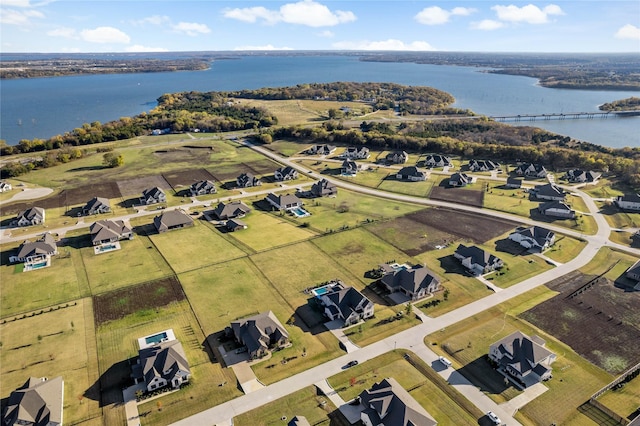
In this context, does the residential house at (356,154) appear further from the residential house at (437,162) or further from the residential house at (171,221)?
the residential house at (171,221)

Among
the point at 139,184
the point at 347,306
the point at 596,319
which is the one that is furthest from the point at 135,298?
the point at 596,319

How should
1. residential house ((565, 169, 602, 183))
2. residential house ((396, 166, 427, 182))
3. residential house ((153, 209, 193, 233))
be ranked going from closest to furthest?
residential house ((153, 209, 193, 233)) → residential house ((565, 169, 602, 183)) → residential house ((396, 166, 427, 182))

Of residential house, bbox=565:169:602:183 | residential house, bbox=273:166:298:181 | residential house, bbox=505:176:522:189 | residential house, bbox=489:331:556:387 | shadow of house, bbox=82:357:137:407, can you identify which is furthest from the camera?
residential house, bbox=273:166:298:181

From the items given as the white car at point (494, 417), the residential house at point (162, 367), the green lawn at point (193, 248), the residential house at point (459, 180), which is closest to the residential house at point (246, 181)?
the green lawn at point (193, 248)

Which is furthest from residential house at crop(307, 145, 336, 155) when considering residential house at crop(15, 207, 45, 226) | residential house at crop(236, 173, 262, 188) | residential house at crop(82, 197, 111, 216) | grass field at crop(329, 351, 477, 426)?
grass field at crop(329, 351, 477, 426)

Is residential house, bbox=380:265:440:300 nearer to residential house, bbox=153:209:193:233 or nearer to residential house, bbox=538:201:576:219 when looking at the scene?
residential house, bbox=538:201:576:219

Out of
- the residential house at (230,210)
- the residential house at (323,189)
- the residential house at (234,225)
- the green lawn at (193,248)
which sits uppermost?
the residential house at (323,189)

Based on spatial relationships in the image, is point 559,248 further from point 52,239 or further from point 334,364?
point 52,239
